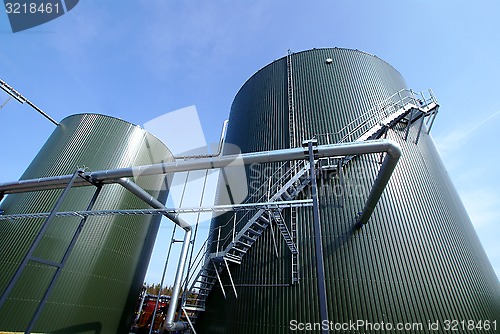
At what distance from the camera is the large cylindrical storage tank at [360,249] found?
31.7ft

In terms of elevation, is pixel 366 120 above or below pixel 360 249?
above

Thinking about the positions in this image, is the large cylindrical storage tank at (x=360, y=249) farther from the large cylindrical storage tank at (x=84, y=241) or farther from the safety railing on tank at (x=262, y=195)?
the large cylindrical storage tank at (x=84, y=241)

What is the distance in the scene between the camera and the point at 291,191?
12.3 meters

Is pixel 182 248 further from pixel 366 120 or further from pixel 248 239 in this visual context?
pixel 366 120

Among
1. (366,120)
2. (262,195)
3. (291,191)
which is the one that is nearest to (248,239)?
(262,195)

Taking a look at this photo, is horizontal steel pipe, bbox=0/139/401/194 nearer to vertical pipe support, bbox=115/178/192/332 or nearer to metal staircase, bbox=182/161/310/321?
vertical pipe support, bbox=115/178/192/332

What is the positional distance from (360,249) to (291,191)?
3.83 m

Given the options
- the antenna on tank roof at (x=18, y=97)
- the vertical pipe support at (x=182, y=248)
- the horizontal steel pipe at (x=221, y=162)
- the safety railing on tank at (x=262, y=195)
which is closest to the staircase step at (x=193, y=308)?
the vertical pipe support at (x=182, y=248)

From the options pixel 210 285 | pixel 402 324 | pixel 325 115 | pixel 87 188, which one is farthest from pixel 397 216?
pixel 87 188

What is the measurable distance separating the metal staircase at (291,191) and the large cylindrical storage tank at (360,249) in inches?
13.4

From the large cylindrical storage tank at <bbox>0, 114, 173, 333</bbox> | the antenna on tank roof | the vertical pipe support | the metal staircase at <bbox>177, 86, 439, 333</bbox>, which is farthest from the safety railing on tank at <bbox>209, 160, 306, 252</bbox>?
the antenna on tank roof

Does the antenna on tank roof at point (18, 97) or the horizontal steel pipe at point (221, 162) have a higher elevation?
the antenna on tank roof at point (18, 97)

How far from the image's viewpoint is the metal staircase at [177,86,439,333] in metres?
11.8

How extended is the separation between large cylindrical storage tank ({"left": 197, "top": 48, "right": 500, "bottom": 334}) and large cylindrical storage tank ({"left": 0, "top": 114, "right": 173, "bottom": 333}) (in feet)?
23.5
